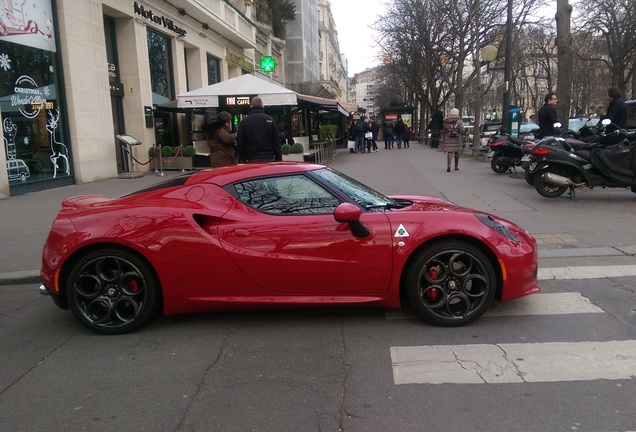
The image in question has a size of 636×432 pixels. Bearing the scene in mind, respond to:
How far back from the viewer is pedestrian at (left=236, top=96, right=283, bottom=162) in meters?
7.99

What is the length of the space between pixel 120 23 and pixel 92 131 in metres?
4.84

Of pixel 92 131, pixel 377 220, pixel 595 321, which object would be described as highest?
pixel 92 131

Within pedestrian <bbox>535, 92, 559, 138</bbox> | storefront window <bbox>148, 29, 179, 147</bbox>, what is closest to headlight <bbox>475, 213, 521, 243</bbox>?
pedestrian <bbox>535, 92, 559, 138</bbox>

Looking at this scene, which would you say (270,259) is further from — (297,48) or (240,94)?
(297,48)

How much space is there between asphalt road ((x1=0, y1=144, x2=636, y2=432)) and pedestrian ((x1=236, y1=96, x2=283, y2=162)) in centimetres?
392

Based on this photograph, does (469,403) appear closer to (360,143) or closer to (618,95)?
(618,95)

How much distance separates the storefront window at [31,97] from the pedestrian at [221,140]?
619 centimetres

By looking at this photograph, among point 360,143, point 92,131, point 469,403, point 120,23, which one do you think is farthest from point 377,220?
point 360,143

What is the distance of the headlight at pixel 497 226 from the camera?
4.07m

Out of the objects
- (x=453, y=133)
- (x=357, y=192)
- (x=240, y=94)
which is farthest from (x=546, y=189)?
(x=240, y=94)

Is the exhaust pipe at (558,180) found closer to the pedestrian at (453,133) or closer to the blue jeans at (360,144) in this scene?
the pedestrian at (453,133)

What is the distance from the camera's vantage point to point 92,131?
14.6 m

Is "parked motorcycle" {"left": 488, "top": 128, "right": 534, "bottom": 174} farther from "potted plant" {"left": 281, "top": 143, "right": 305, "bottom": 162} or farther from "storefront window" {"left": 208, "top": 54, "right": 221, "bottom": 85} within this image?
"storefront window" {"left": 208, "top": 54, "right": 221, "bottom": 85}

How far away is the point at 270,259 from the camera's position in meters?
3.91
